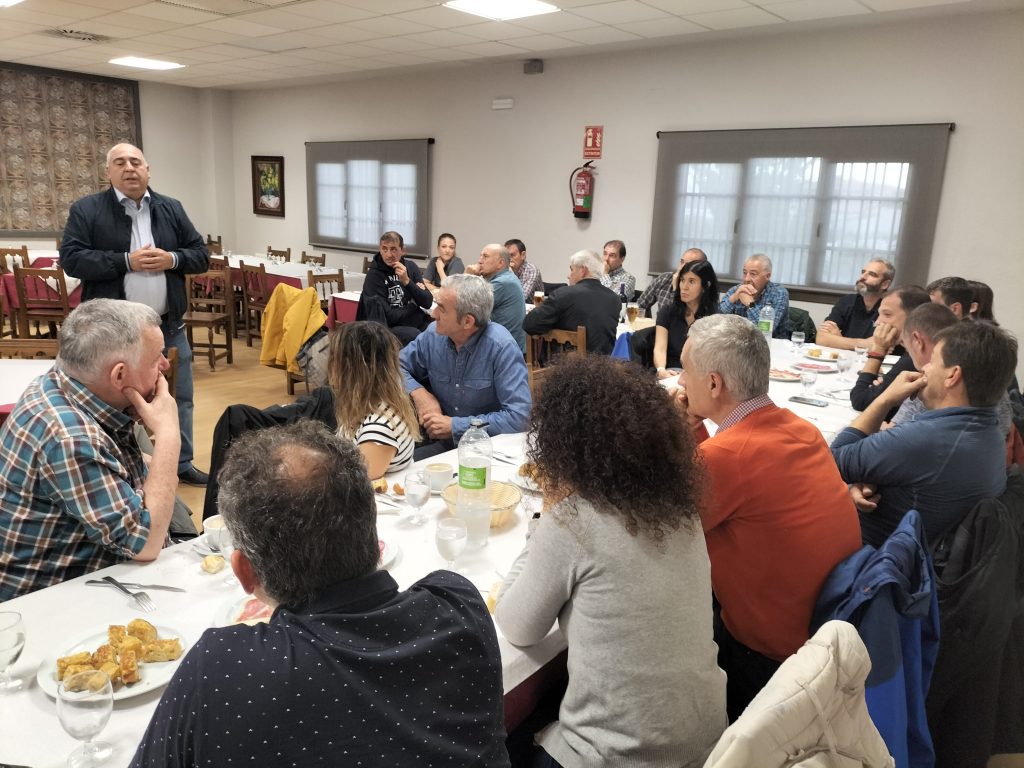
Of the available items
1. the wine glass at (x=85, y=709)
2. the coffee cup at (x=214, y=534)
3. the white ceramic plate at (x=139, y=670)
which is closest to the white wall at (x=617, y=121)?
the coffee cup at (x=214, y=534)

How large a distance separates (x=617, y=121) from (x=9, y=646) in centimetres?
715

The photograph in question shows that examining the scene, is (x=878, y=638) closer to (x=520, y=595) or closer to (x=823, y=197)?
(x=520, y=595)

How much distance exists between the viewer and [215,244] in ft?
35.1

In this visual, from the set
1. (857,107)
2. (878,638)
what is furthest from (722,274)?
(878,638)

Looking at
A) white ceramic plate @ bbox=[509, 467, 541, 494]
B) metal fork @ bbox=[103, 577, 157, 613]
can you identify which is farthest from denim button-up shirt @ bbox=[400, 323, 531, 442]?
metal fork @ bbox=[103, 577, 157, 613]

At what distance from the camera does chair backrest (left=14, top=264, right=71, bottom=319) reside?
636 centimetres

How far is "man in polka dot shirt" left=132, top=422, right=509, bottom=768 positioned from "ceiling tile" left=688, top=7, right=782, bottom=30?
18.2 ft

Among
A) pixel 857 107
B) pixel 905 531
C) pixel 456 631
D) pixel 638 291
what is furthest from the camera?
pixel 638 291

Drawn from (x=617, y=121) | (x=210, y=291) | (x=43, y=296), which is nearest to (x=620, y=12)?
(x=617, y=121)

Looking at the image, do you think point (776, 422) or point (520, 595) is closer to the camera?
point (520, 595)

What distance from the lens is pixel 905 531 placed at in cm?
159

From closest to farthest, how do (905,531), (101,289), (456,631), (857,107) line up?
(456,631)
(905,531)
(101,289)
(857,107)

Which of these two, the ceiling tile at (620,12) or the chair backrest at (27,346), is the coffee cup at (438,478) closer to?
the chair backrest at (27,346)

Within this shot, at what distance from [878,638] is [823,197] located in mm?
5622
